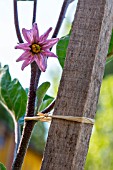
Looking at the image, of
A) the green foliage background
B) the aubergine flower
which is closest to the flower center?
the aubergine flower

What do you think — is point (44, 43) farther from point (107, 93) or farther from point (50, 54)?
point (107, 93)

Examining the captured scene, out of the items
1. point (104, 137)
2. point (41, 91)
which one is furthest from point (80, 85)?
point (104, 137)

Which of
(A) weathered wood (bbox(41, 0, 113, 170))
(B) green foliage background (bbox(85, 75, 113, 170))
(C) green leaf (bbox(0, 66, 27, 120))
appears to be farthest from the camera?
(B) green foliage background (bbox(85, 75, 113, 170))

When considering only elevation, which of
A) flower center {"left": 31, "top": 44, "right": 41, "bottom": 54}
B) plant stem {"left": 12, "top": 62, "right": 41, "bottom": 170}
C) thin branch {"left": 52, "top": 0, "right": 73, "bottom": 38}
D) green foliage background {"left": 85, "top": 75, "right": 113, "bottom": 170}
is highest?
green foliage background {"left": 85, "top": 75, "right": 113, "bottom": 170}

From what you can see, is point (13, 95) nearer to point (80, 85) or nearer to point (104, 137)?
point (80, 85)

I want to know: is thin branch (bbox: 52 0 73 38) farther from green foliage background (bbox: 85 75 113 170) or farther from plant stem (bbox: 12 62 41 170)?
green foliage background (bbox: 85 75 113 170)
